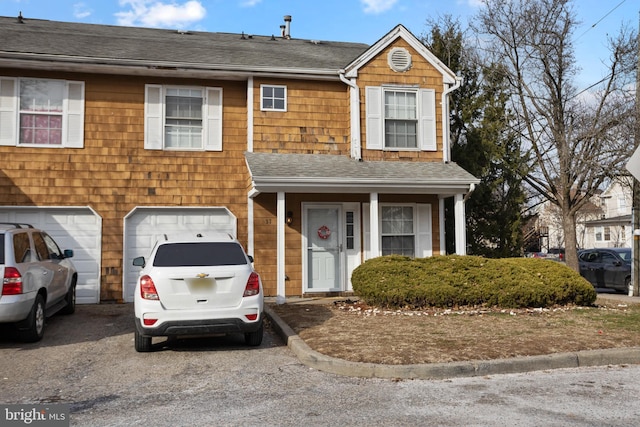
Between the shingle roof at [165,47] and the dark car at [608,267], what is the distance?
34.1ft

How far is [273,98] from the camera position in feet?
41.5

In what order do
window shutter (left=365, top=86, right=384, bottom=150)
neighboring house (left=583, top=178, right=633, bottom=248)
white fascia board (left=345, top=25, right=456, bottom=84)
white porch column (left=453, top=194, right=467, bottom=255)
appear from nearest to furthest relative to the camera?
white porch column (left=453, top=194, right=467, bottom=255)
white fascia board (left=345, top=25, right=456, bottom=84)
window shutter (left=365, top=86, right=384, bottom=150)
neighboring house (left=583, top=178, right=633, bottom=248)

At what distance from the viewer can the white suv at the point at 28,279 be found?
6828mm

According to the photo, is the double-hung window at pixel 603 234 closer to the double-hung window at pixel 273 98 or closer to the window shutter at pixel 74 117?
the double-hung window at pixel 273 98

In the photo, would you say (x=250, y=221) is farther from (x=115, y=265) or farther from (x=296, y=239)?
(x=115, y=265)

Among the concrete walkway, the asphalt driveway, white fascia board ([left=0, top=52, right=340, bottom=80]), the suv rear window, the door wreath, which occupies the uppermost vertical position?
white fascia board ([left=0, top=52, right=340, bottom=80])

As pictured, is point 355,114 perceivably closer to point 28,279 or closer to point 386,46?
point 386,46

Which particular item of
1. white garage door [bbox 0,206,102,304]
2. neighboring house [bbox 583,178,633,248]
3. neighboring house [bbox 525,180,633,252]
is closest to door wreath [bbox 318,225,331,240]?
white garage door [bbox 0,206,102,304]

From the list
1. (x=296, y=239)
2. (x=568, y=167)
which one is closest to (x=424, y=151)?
(x=296, y=239)

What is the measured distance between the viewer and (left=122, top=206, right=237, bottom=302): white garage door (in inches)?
476

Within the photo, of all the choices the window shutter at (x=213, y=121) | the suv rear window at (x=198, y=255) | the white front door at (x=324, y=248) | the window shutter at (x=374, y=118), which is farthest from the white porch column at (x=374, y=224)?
the suv rear window at (x=198, y=255)

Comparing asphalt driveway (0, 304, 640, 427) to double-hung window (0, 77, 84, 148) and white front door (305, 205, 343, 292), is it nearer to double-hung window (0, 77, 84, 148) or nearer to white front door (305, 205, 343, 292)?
white front door (305, 205, 343, 292)

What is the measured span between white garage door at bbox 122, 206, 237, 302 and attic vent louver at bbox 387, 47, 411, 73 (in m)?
5.36

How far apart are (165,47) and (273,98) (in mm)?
3153
